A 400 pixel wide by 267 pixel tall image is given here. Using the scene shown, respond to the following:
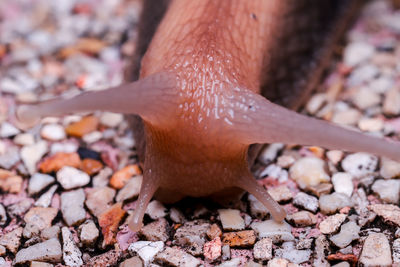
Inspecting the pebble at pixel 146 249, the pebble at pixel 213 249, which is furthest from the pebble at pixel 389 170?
the pebble at pixel 146 249

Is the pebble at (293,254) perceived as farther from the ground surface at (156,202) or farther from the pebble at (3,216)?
the pebble at (3,216)

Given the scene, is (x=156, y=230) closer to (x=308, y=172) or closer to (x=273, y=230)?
(x=273, y=230)

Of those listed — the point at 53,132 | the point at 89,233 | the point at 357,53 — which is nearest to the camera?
the point at 89,233

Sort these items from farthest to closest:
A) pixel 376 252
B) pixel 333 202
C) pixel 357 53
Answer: pixel 357 53, pixel 333 202, pixel 376 252

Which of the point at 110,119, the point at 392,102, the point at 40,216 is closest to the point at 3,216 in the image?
the point at 40,216

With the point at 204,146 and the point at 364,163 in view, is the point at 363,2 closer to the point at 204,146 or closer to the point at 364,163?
the point at 364,163

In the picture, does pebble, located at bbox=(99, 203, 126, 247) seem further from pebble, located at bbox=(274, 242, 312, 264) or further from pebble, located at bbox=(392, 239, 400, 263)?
pebble, located at bbox=(392, 239, 400, 263)
